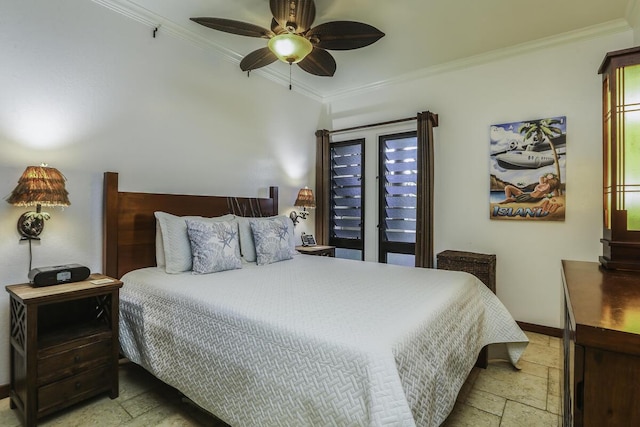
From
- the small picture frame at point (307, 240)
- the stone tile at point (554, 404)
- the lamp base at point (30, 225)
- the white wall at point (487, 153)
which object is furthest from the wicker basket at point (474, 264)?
the lamp base at point (30, 225)

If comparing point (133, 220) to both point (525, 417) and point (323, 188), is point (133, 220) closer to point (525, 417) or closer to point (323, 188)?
point (323, 188)

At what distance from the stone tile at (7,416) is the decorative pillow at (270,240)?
5.65ft

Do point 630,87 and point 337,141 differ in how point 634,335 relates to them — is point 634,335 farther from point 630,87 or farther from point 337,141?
point 337,141

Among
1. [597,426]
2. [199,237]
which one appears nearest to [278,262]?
[199,237]

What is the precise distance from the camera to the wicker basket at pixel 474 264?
124 inches

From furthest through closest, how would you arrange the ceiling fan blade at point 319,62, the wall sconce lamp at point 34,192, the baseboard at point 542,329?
the baseboard at point 542,329, the ceiling fan blade at point 319,62, the wall sconce lamp at point 34,192

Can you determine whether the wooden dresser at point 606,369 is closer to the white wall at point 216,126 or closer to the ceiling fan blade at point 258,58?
the ceiling fan blade at point 258,58

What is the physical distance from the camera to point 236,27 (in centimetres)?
224

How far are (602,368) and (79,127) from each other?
10.0ft

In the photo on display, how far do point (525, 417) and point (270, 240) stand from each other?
7.07 ft

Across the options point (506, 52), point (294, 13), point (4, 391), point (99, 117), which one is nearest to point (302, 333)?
point (294, 13)

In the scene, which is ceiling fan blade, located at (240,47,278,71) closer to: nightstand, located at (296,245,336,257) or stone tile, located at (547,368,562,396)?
nightstand, located at (296,245,336,257)

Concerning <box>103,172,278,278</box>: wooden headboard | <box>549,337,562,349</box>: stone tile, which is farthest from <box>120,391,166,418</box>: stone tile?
<box>549,337,562,349</box>: stone tile

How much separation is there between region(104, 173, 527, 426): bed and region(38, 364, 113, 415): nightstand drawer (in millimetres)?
222
